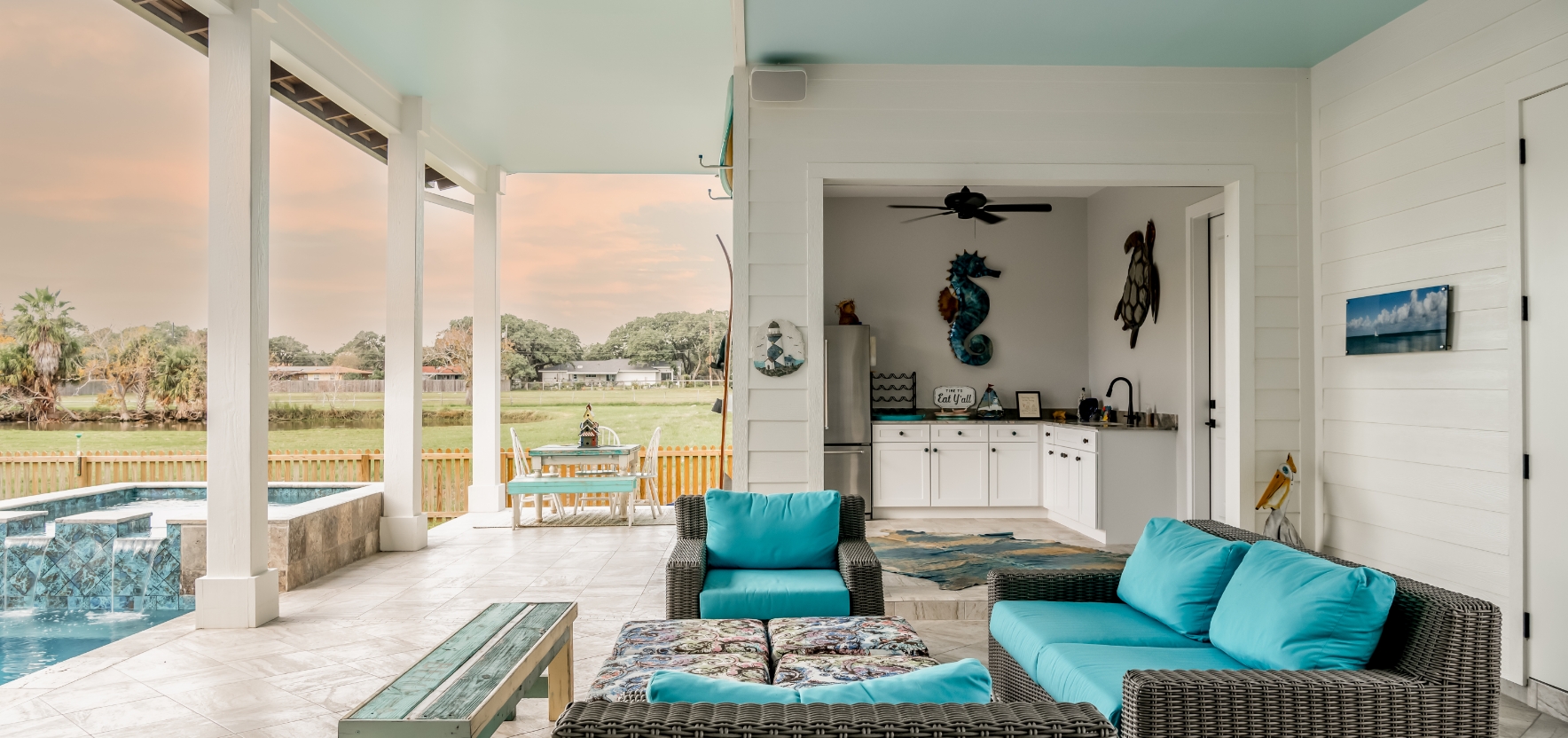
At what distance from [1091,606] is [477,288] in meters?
6.52

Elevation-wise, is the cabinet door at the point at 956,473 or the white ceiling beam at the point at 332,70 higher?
the white ceiling beam at the point at 332,70

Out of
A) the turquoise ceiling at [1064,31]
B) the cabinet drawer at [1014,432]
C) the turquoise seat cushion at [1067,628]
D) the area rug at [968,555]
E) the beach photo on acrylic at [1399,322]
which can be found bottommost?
the area rug at [968,555]

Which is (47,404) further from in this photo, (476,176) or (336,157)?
(476,176)

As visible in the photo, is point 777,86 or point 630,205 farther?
point 630,205

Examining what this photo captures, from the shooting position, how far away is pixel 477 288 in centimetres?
796

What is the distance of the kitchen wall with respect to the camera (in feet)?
25.2

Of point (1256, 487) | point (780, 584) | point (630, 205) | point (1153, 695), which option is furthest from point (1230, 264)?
Result: point (630, 205)

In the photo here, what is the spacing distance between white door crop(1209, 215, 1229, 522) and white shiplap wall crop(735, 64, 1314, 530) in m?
0.80

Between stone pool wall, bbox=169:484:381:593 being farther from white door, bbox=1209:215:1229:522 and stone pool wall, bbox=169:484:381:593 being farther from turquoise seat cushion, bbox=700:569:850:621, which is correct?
white door, bbox=1209:215:1229:522

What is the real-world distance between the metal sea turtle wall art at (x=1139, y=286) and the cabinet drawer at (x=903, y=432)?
1801 mm

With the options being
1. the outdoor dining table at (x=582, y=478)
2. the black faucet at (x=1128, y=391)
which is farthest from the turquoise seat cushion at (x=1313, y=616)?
the outdoor dining table at (x=582, y=478)

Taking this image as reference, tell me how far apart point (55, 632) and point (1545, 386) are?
22.6ft

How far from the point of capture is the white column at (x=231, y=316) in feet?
13.6

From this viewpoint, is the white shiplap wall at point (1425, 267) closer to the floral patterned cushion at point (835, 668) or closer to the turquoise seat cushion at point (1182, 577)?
the turquoise seat cushion at point (1182, 577)
